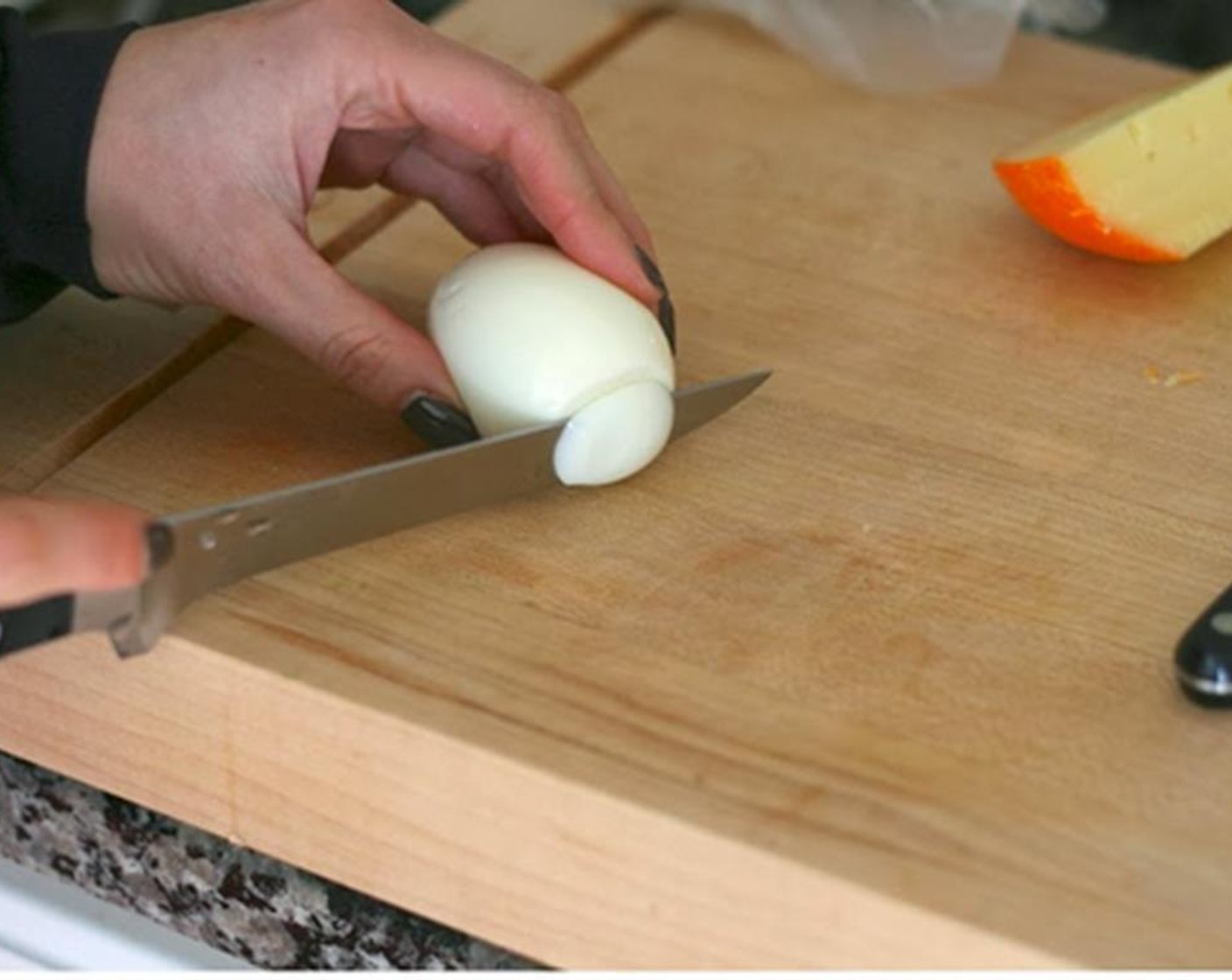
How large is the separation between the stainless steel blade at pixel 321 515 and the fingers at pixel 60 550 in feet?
0.09

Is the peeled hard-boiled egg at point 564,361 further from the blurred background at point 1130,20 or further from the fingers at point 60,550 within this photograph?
the blurred background at point 1130,20

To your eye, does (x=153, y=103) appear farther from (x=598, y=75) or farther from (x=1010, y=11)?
(x=1010, y=11)

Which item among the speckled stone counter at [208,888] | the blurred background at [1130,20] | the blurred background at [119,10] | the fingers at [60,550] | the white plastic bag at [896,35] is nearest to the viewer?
the fingers at [60,550]

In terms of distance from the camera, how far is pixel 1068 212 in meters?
1.19

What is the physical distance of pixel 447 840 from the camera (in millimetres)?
876

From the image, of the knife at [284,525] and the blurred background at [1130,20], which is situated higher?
the knife at [284,525]

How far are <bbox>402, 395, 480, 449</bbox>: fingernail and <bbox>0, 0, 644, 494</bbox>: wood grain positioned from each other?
0.18 metres

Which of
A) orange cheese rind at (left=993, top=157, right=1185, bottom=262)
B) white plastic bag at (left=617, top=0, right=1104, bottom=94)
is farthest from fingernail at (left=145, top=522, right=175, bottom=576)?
white plastic bag at (left=617, top=0, right=1104, bottom=94)

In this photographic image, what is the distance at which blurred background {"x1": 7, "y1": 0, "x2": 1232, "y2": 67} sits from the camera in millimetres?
1589

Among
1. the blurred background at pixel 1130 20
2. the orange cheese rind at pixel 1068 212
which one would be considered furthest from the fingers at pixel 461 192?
the blurred background at pixel 1130 20

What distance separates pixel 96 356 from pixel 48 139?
132 millimetres

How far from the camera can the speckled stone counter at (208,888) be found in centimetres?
95

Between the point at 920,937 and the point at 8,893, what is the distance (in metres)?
0.46

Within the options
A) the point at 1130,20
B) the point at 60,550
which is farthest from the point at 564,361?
the point at 1130,20
